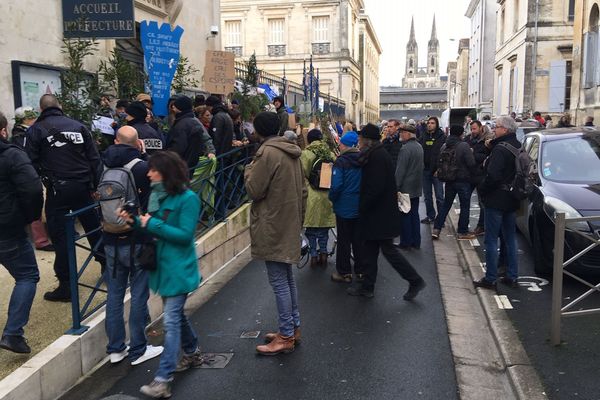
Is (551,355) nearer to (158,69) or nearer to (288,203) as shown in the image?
(288,203)

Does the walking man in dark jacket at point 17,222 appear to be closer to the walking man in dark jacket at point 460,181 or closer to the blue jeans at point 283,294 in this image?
the blue jeans at point 283,294

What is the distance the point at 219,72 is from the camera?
9609mm

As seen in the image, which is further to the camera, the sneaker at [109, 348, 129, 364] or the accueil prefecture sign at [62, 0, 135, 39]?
the accueil prefecture sign at [62, 0, 135, 39]

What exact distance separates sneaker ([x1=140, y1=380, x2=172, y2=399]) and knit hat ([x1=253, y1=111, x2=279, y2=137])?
2075 millimetres

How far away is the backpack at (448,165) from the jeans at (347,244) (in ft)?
8.27

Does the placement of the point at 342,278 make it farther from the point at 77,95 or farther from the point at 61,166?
the point at 77,95

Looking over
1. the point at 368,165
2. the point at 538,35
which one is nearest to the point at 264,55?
the point at 538,35

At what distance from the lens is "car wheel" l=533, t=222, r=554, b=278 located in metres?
6.19

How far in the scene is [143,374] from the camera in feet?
13.8

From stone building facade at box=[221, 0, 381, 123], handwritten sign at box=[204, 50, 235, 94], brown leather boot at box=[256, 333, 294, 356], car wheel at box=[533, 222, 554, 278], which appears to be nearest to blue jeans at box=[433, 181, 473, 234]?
car wheel at box=[533, 222, 554, 278]

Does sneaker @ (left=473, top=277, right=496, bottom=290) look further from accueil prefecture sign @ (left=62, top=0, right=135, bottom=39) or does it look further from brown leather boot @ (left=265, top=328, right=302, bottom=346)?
accueil prefecture sign @ (left=62, top=0, right=135, bottom=39)

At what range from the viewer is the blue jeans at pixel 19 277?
4023mm

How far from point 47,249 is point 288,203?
12.9 feet

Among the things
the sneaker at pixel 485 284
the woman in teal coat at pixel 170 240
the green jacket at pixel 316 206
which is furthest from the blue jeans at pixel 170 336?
the sneaker at pixel 485 284
